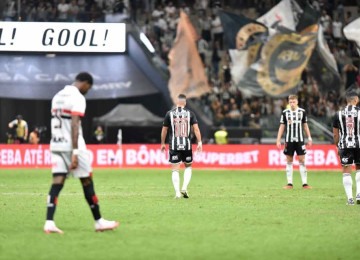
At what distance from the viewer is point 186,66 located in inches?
1570

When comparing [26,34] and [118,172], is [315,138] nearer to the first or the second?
[118,172]

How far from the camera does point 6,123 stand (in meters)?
45.6

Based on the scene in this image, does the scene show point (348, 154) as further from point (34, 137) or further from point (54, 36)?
point (34, 137)

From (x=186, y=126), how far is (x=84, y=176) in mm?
7784

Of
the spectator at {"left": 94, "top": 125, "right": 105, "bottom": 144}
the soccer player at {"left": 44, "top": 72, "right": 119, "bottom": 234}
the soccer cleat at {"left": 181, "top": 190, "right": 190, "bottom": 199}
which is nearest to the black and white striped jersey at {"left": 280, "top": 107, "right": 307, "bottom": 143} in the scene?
the soccer cleat at {"left": 181, "top": 190, "right": 190, "bottom": 199}

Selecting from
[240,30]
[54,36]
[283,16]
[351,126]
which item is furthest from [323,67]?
[351,126]

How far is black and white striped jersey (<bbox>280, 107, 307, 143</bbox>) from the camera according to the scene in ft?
84.1

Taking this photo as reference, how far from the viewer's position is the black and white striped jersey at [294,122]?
84.1 ft

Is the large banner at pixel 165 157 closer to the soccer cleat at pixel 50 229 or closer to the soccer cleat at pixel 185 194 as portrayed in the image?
the soccer cleat at pixel 185 194

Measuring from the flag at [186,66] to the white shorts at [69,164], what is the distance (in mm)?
25543

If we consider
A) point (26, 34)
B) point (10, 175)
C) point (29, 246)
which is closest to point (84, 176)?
point (29, 246)

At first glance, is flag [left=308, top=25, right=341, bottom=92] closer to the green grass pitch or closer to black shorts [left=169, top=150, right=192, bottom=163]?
the green grass pitch

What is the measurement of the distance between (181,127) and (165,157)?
54.9 ft

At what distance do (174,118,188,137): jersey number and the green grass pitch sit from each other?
142cm
